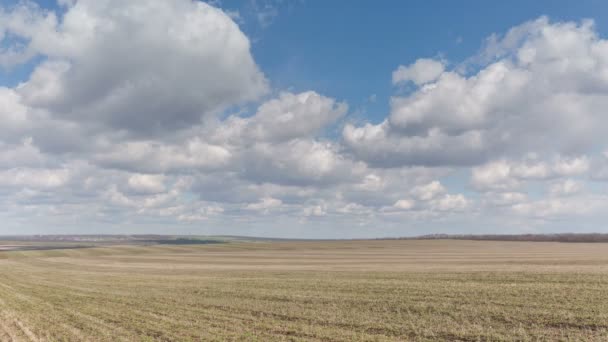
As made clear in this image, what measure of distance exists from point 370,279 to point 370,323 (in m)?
18.4

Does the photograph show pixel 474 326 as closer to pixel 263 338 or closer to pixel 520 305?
pixel 520 305

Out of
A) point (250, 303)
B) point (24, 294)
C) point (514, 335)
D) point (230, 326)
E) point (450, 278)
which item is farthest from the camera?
point (450, 278)

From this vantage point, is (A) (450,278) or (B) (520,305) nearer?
(B) (520,305)

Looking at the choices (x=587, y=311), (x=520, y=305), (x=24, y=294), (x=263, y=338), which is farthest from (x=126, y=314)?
(x=587, y=311)

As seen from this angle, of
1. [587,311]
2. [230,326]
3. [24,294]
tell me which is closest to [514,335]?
[587,311]

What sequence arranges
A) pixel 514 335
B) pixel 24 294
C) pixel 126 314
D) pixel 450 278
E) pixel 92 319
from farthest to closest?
1. pixel 450 278
2. pixel 24 294
3. pixel 126 314
4. pixel 92 319
5. pixel 514 335

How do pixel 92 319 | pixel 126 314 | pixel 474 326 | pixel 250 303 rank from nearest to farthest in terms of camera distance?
pixel 474 326, pixel 92 319, pixel 126 314, pixel 250 303

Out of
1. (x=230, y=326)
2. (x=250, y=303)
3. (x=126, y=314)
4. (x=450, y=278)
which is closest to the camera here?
(x=230, y=326)

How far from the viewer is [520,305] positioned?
2359 centimetres

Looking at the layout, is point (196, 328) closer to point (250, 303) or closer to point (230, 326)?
point (230, 326)

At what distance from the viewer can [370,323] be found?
68.4ft

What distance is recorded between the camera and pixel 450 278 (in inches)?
1465

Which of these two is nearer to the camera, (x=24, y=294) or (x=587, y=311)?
(x=587, y=311)

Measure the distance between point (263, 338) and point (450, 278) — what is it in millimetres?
23806
